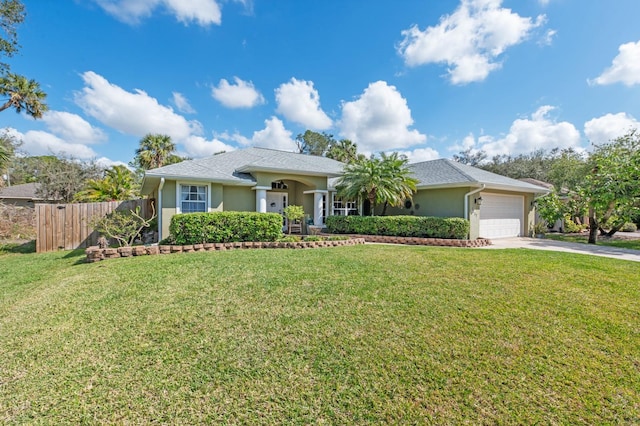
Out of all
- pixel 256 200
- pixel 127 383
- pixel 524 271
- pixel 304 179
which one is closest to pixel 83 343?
pixel 127 383

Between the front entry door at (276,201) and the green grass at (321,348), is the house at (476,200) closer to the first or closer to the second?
the front entry door at (276,201)

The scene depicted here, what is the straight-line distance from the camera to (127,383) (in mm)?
2926

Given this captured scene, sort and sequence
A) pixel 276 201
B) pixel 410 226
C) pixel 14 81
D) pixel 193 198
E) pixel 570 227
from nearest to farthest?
pixel 193 198 < pixel 410 226 < pixel 14 81 < pixel 276 201 < pixel 570 227

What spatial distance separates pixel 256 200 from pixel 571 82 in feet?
55.9

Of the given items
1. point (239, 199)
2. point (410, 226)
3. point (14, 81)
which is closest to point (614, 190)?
point (410, 226)

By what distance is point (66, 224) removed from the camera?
1179 centimetres

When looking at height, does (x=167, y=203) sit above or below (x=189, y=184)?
below

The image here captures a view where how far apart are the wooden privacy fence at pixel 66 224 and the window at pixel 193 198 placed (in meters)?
3.43

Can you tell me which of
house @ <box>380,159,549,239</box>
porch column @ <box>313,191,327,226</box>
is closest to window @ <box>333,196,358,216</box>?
porch column @ <box>313,191,327,226</box>

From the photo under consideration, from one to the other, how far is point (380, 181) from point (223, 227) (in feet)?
25.6

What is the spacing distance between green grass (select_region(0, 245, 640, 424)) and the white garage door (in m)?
8.39

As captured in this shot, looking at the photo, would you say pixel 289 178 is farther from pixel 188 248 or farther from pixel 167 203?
pixel 188 248

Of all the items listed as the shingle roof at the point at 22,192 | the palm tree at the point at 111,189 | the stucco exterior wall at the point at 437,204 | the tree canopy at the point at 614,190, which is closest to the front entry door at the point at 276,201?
the stucco exterior wall at the point at 437,204

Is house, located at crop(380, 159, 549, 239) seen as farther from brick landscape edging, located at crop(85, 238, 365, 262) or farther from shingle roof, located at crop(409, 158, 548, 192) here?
brick landscape edging, located at crop(85, 238, 365, 262)
